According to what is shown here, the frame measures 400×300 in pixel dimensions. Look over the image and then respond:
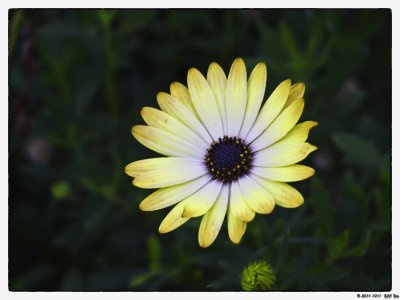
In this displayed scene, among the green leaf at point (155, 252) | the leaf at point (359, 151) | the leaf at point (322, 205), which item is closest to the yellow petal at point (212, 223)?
the leaf at point (322, 205)

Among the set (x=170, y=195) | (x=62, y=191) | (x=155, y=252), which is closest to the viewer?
(x=170, y=195)

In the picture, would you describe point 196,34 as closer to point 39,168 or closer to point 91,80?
point 91,80

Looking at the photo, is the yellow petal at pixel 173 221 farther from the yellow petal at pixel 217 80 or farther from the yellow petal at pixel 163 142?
the yellow petal at pixel 217 80

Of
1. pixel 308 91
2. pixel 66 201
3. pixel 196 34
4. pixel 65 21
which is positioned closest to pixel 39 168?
pixel 66 201

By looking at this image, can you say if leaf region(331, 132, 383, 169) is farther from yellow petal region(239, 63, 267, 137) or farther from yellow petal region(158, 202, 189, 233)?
yellow petal region(158, 202, 189, 233)

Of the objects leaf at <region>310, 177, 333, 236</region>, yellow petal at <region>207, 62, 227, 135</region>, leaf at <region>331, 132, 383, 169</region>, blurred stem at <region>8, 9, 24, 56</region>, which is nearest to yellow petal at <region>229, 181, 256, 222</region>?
yellow petal at <region>207, 62, 227, 135</region>

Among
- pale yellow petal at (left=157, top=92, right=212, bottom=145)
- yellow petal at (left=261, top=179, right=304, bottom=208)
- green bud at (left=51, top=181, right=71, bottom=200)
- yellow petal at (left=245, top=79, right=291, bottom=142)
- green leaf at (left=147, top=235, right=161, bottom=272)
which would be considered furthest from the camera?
green bud at (left=51, top=181, right=71, bottom=200)

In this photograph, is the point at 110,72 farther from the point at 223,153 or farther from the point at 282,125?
the point at 282,125

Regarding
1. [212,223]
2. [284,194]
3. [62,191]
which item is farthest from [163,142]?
[62,191]
